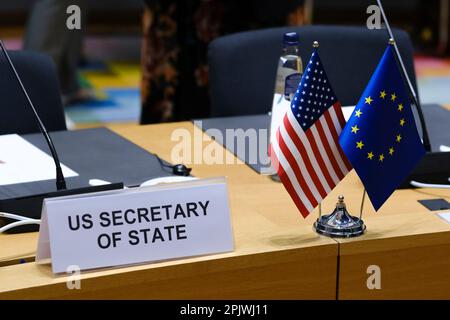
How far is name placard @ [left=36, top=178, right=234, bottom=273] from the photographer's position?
4.48 feet

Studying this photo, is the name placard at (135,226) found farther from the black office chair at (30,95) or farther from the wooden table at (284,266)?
A: the black office chair at (30,95)

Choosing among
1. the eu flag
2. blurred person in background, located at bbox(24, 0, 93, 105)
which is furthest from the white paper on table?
blurred person in background, located at bbox(24, 0, 93, 105)

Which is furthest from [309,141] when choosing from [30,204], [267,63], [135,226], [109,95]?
[109,95]

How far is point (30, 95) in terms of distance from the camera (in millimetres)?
2248

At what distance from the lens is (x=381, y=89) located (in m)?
1.51

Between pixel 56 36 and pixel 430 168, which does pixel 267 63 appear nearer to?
pixel 430 168

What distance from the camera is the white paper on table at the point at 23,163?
1717 millimetres

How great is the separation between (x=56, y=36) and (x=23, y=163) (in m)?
3.22

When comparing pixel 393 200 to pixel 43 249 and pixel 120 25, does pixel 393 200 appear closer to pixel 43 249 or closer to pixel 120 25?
pixel 43 249

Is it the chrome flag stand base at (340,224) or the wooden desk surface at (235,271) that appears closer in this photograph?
the wooden desk surface at (235,271)

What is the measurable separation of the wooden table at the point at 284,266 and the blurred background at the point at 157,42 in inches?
53.0

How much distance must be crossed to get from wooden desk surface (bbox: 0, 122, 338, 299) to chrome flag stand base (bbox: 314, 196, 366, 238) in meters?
0.02

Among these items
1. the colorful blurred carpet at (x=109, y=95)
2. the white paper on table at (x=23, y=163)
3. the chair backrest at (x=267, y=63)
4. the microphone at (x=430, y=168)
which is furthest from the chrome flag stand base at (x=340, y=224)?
the colorful blurred carpet at (x=109, y=95)
